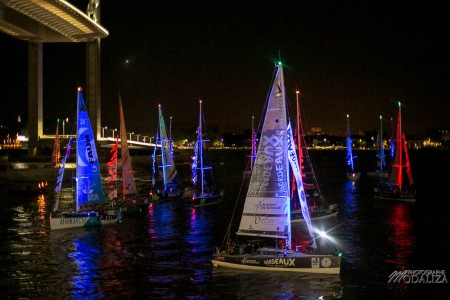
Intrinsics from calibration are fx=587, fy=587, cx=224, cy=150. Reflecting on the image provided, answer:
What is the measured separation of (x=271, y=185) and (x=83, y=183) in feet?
51.0

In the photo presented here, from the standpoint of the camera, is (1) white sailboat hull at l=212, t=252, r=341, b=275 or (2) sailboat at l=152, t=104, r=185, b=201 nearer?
(1) white sailboat hull at l=212, t=252, r=341, b=275

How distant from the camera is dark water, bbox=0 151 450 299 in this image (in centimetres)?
2075

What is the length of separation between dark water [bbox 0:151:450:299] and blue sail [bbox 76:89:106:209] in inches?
81.7

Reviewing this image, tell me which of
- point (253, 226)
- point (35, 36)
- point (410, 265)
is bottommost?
point (410, 265)

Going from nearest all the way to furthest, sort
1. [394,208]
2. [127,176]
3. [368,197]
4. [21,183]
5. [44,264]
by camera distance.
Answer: [44,264], [127,176], [394,208], [368,197], [21,183]

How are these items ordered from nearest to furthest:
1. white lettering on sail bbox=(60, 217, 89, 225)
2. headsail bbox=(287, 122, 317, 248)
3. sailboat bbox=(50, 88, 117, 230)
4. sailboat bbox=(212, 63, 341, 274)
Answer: sailboat bbox=(212, 63, 341, 274), headsail bbox=(287, 122, 317, 248), white lettering on sail bbox=(60, 217, 89, 225), sailboat bbox=(50, 88, 117, 230)

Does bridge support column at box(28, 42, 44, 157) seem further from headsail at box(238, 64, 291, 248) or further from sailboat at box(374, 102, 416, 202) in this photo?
headsail at box(238, 64, 291, 248)

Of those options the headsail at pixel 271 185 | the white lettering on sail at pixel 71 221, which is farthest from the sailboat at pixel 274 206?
the white lettering on sail at pixel 71 221

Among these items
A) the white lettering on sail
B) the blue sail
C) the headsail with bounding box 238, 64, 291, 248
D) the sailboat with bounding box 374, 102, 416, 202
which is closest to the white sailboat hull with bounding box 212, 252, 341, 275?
the headsail with bounding box 238, 64, 291, 248

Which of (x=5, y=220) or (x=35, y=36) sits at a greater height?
(x=35, y=36)

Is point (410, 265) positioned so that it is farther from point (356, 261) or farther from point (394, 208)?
point (394, 208)

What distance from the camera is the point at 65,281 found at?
→ 22.2m

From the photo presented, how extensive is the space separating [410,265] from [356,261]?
7.40 ft

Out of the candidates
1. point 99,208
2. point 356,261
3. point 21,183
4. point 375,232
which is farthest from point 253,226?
point 21,183
